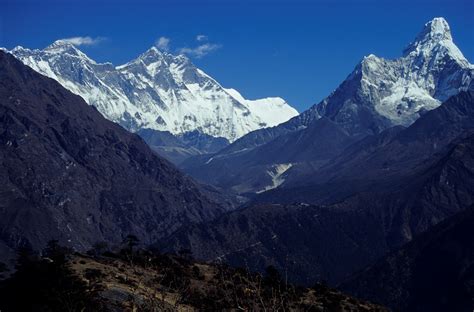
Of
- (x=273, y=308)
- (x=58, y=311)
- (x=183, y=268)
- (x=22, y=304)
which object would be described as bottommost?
(x=273, y=308)

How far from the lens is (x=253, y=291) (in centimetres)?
3759

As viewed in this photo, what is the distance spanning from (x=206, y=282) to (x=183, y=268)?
25.0 ft

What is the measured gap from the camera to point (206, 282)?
128500 mm

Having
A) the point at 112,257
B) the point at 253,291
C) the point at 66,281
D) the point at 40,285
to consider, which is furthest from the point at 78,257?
the point at 253,291

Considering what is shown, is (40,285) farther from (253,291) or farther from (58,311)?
(253,291)

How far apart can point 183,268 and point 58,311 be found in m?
73.3

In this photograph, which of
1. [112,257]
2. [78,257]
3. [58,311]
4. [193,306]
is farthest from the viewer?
[112,257]

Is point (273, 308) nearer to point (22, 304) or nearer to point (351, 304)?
point (22, 304)

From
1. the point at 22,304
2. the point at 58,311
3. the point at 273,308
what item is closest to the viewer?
the point at 273,308

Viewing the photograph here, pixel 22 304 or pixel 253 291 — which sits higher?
pixel 22 304

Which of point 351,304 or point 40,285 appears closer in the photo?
point 40,285

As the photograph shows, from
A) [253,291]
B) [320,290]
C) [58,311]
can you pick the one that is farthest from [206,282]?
[253,291]

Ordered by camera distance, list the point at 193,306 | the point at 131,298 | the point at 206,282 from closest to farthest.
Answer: the point at 131,298 < the point at 193,306 < the point at 206,282

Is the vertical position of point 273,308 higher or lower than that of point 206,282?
lower
